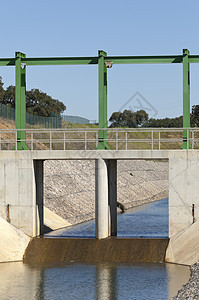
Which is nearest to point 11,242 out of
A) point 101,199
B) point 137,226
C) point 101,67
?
point 101,199

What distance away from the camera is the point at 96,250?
34.5 metres

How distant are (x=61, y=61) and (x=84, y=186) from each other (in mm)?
24231

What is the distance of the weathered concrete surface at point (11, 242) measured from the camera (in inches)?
1329

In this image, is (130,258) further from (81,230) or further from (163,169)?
(163,169)

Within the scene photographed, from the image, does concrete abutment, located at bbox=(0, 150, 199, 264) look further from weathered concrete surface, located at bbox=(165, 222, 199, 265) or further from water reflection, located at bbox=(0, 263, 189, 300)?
water reflection, located at bbox=(0, 263, 189, 300)

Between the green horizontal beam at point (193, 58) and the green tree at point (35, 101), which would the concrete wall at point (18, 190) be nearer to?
the green horizontal beam at point (193, 58)

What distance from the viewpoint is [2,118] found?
257ft

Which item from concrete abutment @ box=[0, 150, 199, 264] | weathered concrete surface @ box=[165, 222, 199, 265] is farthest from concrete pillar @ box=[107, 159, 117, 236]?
weathered concrete surface @ box=[165, 222, 199, 265]

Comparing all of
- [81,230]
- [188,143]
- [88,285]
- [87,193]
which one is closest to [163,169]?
[87,193]

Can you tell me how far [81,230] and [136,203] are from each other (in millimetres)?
22519

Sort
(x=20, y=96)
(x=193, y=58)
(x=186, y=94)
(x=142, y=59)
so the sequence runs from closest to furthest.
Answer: (x=193, y=58) → (x=186, y=94) → (x=142, y=59) → (x=20, y=96)

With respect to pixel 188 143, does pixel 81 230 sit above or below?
below

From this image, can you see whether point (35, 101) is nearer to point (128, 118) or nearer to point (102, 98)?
point (128, 118)

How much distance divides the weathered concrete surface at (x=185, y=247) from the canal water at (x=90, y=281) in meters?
0.80
